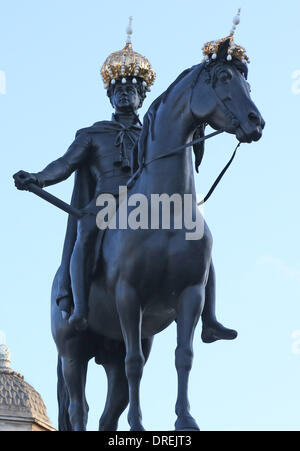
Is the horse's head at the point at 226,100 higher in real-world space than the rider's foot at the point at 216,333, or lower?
higher

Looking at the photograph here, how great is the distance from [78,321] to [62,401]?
83.3 inches

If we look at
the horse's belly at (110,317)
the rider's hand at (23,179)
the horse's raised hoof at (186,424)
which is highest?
the rider's hand at (23,179)

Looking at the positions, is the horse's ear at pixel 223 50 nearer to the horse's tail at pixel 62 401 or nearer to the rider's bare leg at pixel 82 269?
the rider's bare leg at pixel 82 269

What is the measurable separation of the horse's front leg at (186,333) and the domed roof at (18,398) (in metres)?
49.8

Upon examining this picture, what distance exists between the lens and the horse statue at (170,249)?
1587cm

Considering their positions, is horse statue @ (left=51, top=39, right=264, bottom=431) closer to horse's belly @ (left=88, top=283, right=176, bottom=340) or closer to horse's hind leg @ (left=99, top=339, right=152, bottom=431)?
horse's belly @ (left=88, top=283, right=176, bottom=340)

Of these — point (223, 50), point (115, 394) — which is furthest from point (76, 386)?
point (223, 50)

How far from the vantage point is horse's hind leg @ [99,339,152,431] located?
58.4ft

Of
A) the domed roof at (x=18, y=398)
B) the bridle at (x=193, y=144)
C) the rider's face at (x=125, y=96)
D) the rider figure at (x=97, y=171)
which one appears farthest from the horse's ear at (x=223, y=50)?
the domed roof at (x=18, y=398)

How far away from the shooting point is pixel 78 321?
54.2 ft

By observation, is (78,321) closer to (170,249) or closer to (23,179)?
(170,249)

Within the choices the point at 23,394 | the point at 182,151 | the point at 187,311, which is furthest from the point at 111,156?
the point at 23,394

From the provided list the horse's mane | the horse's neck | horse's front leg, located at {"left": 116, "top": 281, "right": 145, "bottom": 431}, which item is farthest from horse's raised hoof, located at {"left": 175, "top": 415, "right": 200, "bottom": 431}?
the horse's mane

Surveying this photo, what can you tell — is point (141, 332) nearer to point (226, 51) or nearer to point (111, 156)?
point (111, 156)
